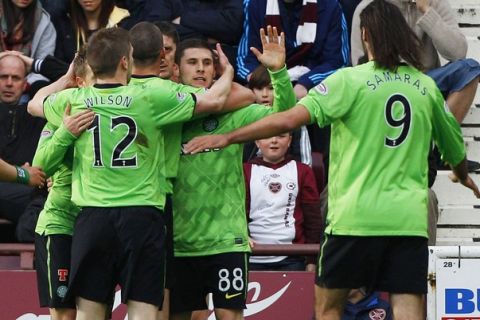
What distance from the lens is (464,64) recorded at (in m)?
12.0

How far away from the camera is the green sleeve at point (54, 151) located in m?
8.59

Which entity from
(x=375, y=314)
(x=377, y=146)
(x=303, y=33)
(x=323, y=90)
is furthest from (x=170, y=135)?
(x=303, y=33)

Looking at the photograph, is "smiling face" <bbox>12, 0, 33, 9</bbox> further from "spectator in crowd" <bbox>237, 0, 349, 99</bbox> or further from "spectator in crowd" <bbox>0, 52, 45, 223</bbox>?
"spectator in crowd" <bbox>237, 0, 349, 99</bbox>

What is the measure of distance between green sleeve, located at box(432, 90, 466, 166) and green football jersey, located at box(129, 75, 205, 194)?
4.67ft

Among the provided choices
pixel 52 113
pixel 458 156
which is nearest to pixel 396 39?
pixel 458 156

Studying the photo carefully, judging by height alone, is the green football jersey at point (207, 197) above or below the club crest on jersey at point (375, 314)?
above

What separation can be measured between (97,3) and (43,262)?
384cm

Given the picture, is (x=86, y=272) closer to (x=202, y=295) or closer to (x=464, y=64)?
(x=202, y=295)

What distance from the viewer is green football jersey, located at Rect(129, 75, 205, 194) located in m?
8.76

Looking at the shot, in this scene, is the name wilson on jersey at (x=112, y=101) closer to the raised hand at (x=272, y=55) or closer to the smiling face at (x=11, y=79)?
the raised hand at (x=272, y=55)

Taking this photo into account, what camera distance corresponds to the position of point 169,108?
859 centimetres

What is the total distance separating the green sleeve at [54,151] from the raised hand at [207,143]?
2.32ft

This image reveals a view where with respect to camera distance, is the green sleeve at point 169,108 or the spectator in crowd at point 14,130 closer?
the green sleeve at point 169,108

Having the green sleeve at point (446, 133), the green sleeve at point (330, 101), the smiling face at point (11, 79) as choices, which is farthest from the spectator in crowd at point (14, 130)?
the green sleeve at point (446, 133)
